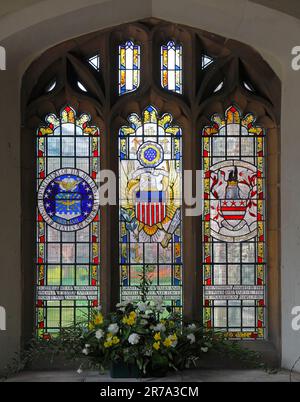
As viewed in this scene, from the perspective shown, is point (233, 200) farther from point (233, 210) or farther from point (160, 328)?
point (160, 328)

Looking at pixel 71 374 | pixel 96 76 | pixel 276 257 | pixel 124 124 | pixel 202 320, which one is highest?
pixel 96 76

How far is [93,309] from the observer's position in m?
5.23

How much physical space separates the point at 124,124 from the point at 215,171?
75 cm

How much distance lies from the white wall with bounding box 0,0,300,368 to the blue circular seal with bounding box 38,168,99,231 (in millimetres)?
262

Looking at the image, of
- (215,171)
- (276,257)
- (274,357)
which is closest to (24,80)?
(215,171)

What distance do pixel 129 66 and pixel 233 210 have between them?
130 centimetres

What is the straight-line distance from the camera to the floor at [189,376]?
15.8 ft

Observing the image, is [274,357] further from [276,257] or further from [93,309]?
[93,309]

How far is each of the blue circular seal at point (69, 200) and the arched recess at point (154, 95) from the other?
0.36 ft

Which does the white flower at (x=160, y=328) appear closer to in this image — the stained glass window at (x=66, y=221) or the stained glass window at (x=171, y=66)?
the stained glass window at (x=66, y=221)

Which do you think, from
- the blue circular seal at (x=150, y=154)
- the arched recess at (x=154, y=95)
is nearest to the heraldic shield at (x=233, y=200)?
the arched recess at (x=154, y=95)

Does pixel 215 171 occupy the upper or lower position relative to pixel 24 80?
lower

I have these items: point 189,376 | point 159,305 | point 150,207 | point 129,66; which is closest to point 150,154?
point 150,207

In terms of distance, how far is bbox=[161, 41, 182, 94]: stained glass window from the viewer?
17.7 ft
